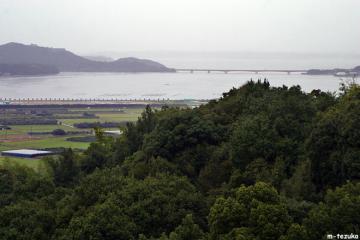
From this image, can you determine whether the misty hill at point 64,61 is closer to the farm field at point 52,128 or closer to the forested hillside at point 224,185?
the farm field at point 52,128

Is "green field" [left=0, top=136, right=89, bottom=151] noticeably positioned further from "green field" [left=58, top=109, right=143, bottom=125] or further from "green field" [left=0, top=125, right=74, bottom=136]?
"green field" [left=58, top=109, right=143, bottom=125]

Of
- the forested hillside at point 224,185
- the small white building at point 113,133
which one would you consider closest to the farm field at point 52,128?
the small white building at point 113,133

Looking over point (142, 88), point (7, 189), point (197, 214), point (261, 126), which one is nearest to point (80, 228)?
point (197, 214)

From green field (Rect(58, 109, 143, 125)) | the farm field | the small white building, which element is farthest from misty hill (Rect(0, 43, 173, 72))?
the small white building

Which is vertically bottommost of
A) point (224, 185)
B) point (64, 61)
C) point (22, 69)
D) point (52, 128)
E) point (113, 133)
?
point (52, 128)

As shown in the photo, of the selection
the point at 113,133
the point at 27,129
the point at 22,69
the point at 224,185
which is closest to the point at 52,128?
the point at 27,129

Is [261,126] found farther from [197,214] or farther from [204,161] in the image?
[197,214]

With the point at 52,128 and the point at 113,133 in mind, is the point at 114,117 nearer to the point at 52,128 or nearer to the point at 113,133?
the point at 52,128
